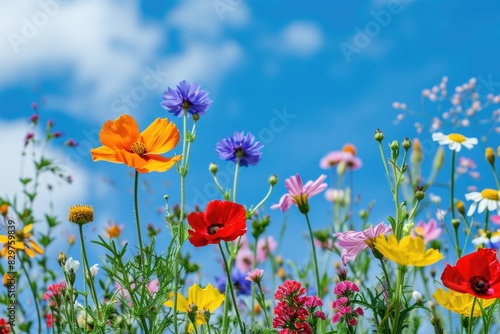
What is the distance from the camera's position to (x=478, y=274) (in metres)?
1.49

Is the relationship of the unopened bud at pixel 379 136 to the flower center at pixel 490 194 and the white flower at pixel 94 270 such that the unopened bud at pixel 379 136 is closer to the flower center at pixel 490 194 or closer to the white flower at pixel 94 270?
the white flower at pixel 94 270

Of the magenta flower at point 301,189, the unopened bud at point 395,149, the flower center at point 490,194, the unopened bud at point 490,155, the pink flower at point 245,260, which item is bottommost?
the unopened bud at point 395,149

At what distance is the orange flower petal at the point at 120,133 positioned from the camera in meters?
1.63

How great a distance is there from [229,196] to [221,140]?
0.23 m

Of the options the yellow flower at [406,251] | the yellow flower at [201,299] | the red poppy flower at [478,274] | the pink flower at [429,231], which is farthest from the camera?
the pink flower at [429,231]

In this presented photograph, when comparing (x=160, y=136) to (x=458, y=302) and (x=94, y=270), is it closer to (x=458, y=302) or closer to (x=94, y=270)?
(x=94, y=270)

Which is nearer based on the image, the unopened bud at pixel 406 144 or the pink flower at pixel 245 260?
the unopened bud at pixel 406 144

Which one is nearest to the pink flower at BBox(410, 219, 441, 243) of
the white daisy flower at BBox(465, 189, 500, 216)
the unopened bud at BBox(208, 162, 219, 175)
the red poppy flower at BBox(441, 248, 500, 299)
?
the white daisy flower at BBox(465, 189, 500, 216)

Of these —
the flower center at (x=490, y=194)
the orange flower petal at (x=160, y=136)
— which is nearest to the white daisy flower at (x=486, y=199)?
the flower center at (x=490, y=194)

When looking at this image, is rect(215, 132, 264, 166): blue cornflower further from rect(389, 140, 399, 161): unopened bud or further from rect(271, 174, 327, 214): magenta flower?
rect(389, 140, 399, 161): unopened bud

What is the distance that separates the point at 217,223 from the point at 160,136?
262 millimetres

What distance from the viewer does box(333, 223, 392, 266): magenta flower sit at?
4.99 ft

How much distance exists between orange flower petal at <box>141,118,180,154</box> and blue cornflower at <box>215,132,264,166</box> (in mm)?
434

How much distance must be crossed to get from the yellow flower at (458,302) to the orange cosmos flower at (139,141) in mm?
711
